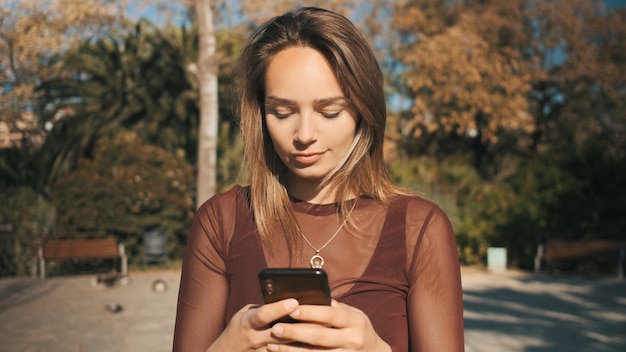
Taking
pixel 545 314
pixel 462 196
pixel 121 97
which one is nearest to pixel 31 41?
pixel 121 97

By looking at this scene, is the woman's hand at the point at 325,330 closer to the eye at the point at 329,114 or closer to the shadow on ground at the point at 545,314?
the eye at the point at 329,114

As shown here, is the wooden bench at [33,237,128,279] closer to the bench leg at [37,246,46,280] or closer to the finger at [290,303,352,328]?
the bench leg at [37,246,46,280]

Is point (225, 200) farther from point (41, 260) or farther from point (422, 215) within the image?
point (41, 260)

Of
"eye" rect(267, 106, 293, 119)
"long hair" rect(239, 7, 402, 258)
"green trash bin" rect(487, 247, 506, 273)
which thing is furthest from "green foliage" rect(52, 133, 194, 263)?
"eye" rect(267, 106, 293, 119)

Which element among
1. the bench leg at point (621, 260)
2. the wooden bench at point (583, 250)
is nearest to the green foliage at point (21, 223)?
the wooden bench at point (583, 250)

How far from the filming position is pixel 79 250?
13977 millimetres

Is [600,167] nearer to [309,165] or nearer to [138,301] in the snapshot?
[138,301]

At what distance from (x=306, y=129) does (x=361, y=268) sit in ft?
1.03

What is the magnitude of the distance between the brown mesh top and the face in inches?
4.9

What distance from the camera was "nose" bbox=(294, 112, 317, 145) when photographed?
1560 mm

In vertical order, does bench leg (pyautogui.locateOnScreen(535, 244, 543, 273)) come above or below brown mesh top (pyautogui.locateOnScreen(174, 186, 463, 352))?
below

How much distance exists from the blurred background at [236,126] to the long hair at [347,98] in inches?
438

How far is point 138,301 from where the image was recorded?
10.6 metres

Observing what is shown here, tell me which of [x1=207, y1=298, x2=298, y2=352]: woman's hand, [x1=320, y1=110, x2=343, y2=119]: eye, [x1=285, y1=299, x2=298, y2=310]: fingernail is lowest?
[x1=207, y1=298, x2=298, y2=352]: woman's hand
